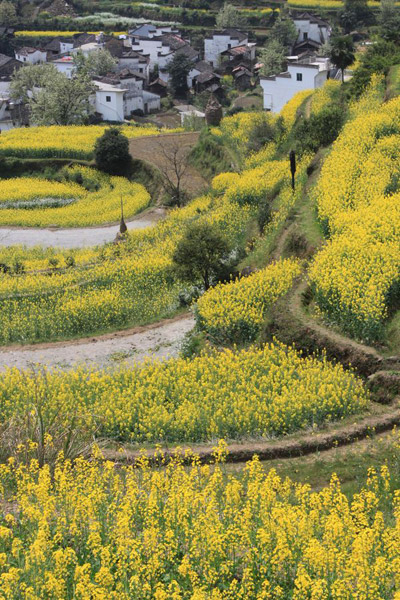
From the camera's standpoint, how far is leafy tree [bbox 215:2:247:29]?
11294 centimetres

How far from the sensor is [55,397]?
63.3 feet

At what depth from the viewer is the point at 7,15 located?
399ft

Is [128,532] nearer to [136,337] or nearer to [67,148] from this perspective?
Result: [136,337]

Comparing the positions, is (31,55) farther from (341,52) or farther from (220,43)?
(341,52)

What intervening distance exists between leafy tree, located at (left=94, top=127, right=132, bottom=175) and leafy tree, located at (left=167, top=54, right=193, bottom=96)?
44.5m

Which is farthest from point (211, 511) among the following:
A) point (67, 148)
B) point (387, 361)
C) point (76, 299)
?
point (67, 148)

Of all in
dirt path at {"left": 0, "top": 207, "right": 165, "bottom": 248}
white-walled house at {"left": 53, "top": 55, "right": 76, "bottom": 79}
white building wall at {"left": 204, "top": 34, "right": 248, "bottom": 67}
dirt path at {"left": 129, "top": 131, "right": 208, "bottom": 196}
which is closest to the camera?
dirt path at {"left": 0, "top": 207, "right": 165, "bottom": 248}

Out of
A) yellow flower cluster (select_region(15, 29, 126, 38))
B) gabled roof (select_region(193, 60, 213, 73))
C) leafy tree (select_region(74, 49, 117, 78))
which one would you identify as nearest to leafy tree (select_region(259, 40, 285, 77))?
gabled roof (select_region(193, 60, 213, 73))

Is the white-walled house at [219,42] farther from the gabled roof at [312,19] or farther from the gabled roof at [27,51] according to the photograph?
the gabled roof at [27,51]

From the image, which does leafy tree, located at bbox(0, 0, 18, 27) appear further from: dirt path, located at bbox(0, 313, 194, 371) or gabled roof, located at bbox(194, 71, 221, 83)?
dirt path, located at bbox(0, 313, 194, 371)

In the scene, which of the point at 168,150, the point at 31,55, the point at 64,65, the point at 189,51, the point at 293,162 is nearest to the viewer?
the point at 293,162

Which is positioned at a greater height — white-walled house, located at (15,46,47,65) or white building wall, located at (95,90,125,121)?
white-walled house, located at (15,46,47,65)

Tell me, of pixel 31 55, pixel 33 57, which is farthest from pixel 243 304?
pixel 33 57

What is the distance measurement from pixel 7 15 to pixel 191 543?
4856 inches
